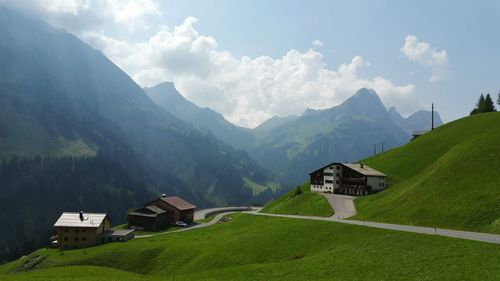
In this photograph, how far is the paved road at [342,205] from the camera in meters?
82.0

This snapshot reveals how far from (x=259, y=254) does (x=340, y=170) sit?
227ft

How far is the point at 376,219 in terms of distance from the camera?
215 feet

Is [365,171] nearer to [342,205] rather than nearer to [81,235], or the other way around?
[342,205]

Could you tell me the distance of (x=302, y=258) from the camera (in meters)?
45.1

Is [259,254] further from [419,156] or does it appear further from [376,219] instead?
[419,156]

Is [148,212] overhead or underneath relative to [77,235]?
overhead

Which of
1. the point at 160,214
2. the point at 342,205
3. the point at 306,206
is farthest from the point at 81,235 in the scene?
the point at 342,205

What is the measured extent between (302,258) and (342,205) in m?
51.1

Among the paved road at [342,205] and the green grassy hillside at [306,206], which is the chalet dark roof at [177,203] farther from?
the paved road at [342,205]

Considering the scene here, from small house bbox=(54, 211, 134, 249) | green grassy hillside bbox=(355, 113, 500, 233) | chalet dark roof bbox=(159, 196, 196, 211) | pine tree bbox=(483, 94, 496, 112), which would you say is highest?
pine tree bbox=(483, 94, 496, 112)

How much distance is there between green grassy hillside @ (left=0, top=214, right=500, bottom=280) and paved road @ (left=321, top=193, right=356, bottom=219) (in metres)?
20.9

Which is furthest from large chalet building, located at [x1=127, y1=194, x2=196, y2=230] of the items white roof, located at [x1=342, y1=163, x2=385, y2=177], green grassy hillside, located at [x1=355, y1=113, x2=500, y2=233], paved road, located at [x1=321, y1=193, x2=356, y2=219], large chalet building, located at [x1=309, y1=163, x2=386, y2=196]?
green grassy hillside, located at [x1=355, y1=113, x2=500, y2=233]

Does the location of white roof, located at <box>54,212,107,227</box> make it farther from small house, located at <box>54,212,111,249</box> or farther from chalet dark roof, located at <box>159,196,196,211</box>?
chalet dark roof, located at <box>159,196,196,211</box>

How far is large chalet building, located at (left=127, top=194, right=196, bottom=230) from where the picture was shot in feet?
391
